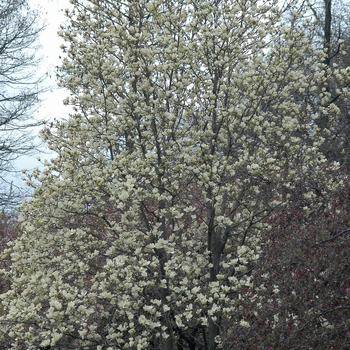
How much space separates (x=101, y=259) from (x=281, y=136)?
297cm

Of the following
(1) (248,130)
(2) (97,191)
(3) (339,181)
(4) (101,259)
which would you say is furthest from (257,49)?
(4) (101,259)

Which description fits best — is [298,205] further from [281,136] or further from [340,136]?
[340,136]

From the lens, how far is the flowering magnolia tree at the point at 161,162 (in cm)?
629

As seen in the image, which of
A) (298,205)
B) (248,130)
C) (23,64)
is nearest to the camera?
(298,205)

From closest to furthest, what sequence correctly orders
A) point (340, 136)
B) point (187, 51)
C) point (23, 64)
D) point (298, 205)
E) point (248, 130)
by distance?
point (298, 205) → point (187, 51) → point (248, 130) → point (340, 136) → point (23, 64)

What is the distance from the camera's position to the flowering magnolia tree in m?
6.29

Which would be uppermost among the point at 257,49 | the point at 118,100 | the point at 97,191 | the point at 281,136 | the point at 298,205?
the point at 257,49

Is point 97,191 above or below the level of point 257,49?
below

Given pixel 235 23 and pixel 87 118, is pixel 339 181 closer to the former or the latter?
pixel 235 23

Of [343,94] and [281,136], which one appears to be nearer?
[281,136]

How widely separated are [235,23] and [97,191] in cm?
269

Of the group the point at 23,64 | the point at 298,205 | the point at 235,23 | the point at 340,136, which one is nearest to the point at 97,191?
the point at 298,205

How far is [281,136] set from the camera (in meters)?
7.12

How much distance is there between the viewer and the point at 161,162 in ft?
22.1
